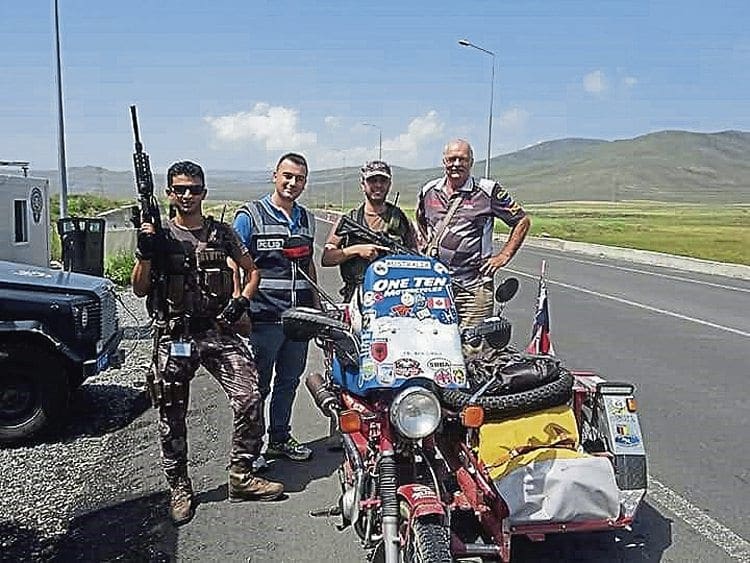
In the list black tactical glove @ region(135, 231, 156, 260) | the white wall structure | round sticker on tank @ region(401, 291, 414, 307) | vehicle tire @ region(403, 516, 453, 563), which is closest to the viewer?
vehicle tire @ region(403, 516, 453, 563)

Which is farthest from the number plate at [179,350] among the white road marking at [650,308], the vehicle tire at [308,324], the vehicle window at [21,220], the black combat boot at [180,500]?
the white road marking at [650,308]

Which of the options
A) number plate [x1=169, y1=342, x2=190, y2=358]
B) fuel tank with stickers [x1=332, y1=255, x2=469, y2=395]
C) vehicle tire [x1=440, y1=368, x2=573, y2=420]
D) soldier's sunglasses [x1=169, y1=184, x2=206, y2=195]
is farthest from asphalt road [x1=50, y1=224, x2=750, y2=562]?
soldier's sunglasses [x1=169, y1=184, x2=206, y2=195]

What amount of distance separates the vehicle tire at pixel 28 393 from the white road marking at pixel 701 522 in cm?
423

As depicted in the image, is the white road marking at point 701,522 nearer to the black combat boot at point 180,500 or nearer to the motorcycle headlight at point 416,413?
the motorcycle headlight at point 416,413

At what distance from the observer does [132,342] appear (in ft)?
35.5

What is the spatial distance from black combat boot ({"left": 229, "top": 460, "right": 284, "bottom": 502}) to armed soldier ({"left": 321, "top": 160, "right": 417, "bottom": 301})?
1218mm

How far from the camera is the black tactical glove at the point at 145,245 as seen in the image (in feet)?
15.9

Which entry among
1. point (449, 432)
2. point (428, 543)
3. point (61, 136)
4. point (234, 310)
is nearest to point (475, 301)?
point (234, 310)

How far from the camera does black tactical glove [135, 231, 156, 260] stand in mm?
4859

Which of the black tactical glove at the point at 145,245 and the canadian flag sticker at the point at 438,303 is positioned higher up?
the black tactical glove at the point at 145,245

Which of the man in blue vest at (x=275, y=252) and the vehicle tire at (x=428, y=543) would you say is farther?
the man in blue vest at (x=275, y=252)

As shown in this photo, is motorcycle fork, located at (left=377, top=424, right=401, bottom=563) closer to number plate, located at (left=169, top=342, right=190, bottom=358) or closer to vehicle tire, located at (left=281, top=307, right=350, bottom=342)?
vehicle tire, located at (left=281, top=307, right=350, bottom=342)

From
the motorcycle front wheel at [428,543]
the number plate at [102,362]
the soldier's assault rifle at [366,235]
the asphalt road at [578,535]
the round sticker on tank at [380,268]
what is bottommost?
the asphalt road at [578,535]

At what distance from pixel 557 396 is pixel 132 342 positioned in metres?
7.53
